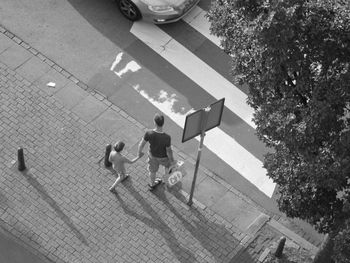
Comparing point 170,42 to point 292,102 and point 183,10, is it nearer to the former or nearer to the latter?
point 183,10

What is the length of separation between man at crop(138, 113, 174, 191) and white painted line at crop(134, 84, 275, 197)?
197cm

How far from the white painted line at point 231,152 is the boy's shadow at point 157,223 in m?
2.13

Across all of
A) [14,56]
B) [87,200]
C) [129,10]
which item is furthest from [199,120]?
[14,56]

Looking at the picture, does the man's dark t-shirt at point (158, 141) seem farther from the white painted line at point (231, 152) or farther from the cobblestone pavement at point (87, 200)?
the white painted line at point (231, 152)

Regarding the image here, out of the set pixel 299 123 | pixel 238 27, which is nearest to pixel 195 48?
pixel 238 27

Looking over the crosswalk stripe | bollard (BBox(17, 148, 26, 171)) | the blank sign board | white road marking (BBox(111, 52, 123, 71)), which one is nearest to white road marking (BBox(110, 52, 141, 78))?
white road marking (BBox(111, 52, 123, 71))

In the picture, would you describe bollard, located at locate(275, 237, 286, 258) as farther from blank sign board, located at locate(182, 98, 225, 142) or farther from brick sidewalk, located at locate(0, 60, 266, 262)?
blank sign board, located at locate(182, 98, 225, 142)

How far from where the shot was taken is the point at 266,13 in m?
9.52

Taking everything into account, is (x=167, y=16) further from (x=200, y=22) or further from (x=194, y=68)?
(x=194, y=68)

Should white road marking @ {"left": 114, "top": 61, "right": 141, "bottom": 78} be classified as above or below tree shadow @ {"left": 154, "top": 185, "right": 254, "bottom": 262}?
below

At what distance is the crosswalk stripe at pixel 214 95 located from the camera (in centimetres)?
1510

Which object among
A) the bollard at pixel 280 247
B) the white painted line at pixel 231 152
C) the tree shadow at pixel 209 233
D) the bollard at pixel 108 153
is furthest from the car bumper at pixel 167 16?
the bollard at pixel 280 247

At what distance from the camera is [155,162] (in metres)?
13.7

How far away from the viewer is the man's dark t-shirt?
13109 millimetres
